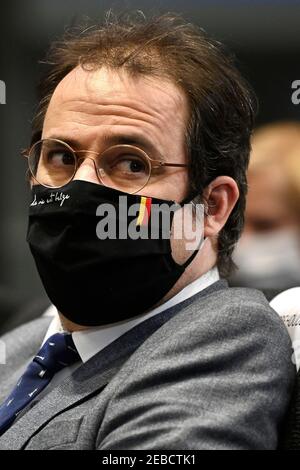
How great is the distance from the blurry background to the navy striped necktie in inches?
94.4

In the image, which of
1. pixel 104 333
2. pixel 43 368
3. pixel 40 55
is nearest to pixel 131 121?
pixel 104 333

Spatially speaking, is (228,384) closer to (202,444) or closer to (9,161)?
(202,444)

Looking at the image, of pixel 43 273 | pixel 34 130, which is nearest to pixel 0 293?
pixel 34 130

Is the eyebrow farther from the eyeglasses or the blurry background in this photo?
the blurry background

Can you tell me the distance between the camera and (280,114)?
14.3 ft

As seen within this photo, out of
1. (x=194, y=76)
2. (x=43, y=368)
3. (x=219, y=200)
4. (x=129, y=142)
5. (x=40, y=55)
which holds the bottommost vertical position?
(x=43, y=368)

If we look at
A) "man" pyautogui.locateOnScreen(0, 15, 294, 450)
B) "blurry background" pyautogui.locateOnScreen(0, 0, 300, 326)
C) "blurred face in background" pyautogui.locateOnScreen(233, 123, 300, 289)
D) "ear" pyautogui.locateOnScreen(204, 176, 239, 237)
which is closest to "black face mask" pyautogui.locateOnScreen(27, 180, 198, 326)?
"man" pyautogui.locateOnScreen(0, 15, 294, 450)

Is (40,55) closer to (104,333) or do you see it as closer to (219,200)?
(219,200)

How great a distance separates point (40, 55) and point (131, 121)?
8.47 ft

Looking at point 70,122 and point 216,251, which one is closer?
point 70,122

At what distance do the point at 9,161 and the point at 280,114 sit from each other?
1566mm

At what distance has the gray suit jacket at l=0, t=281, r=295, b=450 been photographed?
129 centimetres

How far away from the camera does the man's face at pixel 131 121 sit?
1.64 metres

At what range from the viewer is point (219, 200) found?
5.79ft
